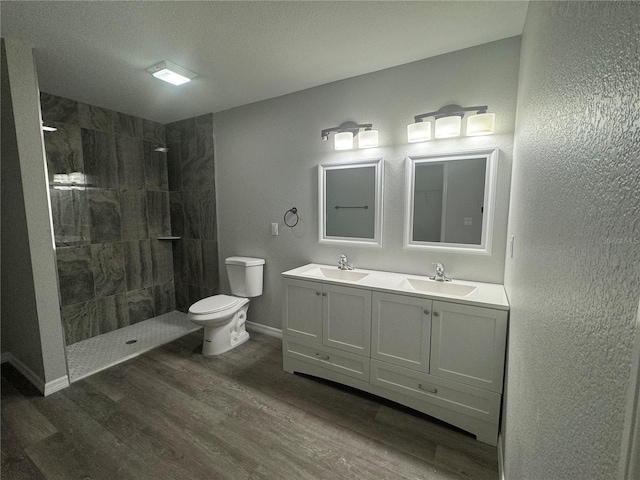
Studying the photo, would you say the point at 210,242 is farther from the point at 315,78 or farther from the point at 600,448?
the point at 600,448

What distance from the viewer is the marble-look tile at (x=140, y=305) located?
3316mm

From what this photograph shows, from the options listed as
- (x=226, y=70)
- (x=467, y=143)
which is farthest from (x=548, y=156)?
(x=226, y=70)

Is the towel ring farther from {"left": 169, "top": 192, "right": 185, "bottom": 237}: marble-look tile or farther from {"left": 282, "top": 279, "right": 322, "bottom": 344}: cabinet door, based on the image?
{"left": 169, "top": 192, "right": 185, "bottom": 237}: marble-look tile

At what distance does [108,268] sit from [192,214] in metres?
1.07

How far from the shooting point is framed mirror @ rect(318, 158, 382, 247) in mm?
2326

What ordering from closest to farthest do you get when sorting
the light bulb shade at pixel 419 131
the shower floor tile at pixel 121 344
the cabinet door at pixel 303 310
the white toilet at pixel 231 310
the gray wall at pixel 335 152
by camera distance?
the gray wall at pixel 335 152
the light bulb shade at pixel 419 131
the cabinet door at pixel 303 310
the shower floor tile at pixel 121 344
the white toilet at pixel 231 310

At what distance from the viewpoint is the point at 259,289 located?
9.78 feet

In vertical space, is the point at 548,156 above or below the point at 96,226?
above

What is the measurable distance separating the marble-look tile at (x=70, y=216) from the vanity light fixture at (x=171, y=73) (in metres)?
1.54

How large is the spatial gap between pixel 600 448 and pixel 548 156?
0.68 meters

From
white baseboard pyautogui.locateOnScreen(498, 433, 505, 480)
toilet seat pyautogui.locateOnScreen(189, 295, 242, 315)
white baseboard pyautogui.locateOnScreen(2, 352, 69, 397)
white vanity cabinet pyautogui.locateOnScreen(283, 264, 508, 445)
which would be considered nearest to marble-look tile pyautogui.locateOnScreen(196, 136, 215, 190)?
toilet seat pyautogui.locateOnScreen(189, 295, 242, 315)

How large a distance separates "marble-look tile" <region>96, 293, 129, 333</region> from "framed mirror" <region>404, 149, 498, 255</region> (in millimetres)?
3251

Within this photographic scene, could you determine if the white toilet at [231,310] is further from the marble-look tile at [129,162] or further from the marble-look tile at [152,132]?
the marble-look tile at [152,132]

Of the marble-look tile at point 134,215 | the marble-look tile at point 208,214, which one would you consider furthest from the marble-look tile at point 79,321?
the marble-look tile at point 208,214
